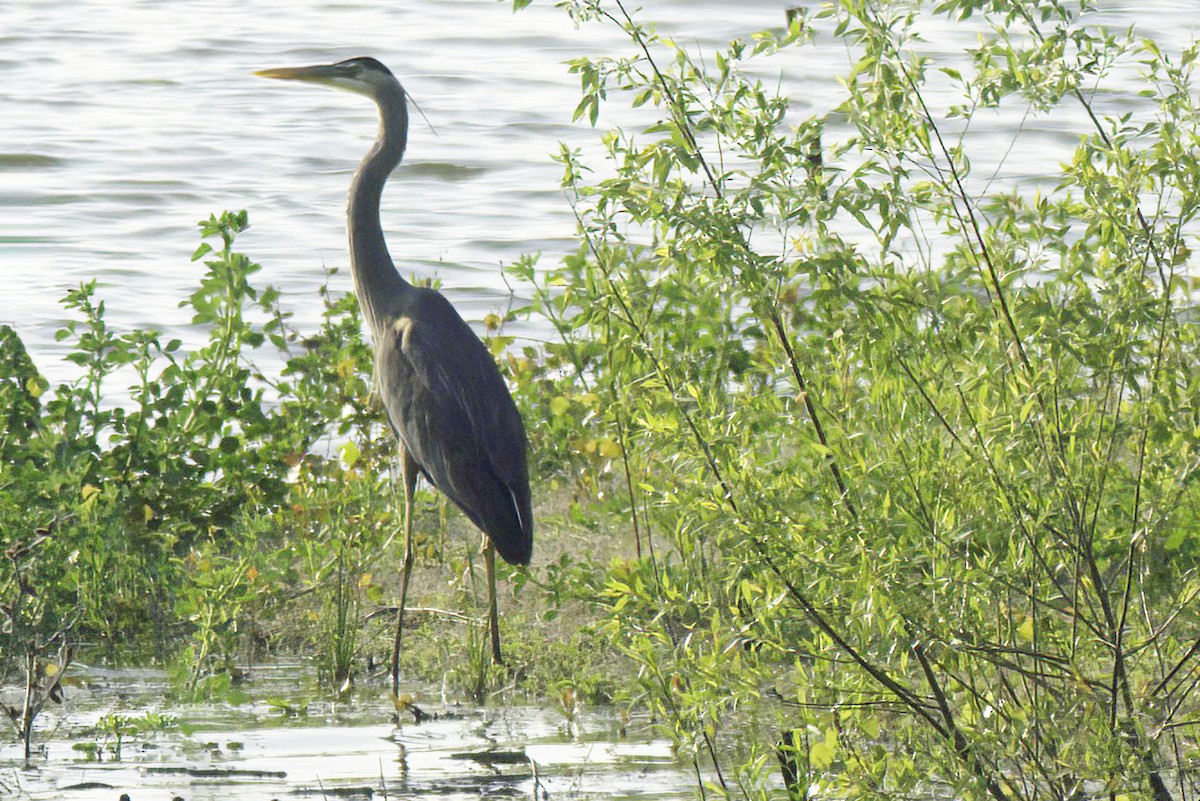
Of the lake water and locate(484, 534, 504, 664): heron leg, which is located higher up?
the lake water

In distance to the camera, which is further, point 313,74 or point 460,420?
point 313,74

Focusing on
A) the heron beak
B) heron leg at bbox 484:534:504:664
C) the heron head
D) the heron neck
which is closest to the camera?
heron leg at bbox 484:534:504:664

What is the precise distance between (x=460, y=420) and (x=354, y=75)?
174 centimetres

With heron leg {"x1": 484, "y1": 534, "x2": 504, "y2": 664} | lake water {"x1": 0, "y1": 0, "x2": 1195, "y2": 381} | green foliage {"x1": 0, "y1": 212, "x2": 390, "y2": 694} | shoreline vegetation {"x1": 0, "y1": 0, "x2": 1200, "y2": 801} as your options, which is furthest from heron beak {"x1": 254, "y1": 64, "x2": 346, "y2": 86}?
shoreline vegetation {"x1": 0, "y1": 0, "x2": 1200, "y2": 801}

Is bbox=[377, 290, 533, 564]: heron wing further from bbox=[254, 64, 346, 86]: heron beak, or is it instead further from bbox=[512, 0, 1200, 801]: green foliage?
bbox=[512, 0, 1200, 801]: green foliage

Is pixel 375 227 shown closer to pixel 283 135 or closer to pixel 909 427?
pixel 909 427

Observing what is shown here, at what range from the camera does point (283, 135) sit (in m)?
15.6

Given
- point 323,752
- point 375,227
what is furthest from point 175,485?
point 323,752

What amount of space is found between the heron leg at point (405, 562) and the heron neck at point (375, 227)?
510 millimetres

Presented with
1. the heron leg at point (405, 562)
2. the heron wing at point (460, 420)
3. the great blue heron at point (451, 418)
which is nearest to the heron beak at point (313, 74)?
the great blue heron at point (451, 418)

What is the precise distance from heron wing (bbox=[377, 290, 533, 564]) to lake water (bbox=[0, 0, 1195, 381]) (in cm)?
353

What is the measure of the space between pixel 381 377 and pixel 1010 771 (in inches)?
109

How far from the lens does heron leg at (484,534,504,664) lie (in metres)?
5.24

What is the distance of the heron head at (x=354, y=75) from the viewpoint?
6.77 metres
